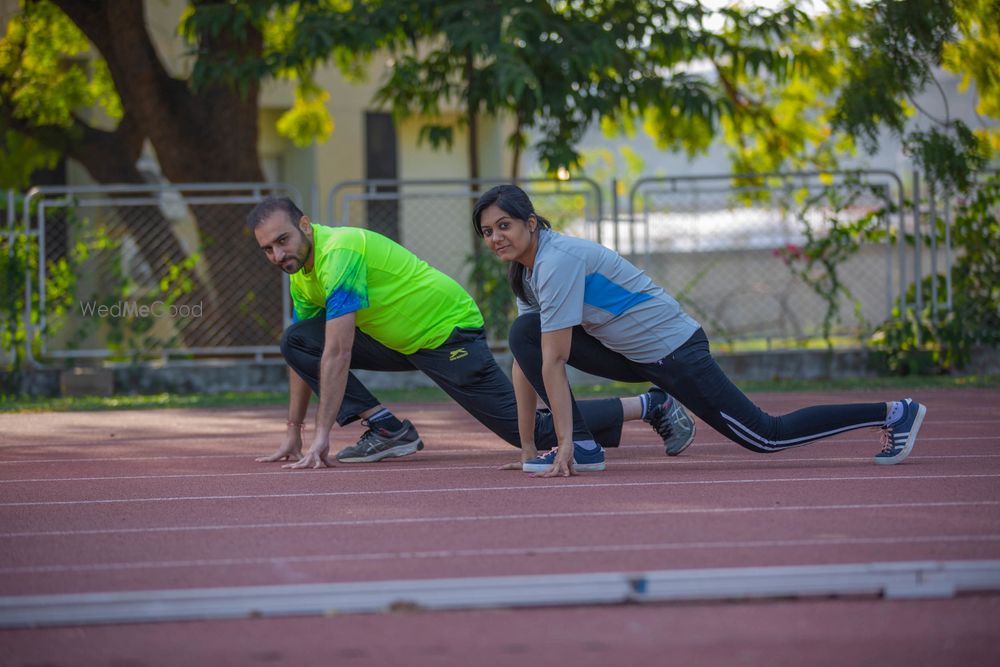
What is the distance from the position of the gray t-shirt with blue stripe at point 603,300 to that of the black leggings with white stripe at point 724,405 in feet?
0.25

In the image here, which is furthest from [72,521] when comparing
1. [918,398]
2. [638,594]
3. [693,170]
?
[693,170]

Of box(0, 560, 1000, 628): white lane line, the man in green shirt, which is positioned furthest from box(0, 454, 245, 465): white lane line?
box(0, 560, 1000, 628): white lane line

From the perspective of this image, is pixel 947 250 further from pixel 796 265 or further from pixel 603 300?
pixel 603 300

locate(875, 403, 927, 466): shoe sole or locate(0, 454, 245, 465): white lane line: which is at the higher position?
locate(875, 403, 927, 466): shoe sole

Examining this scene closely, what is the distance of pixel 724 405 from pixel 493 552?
1.92 meters

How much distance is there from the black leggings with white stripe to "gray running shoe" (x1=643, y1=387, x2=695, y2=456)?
494 millimetres

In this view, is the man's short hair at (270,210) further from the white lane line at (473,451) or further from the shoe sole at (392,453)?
the white lane line at (473,451)

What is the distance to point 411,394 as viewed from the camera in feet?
38.0

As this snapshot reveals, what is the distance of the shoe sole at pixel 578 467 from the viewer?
20.4 ft

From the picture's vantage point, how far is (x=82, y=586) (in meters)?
4.16

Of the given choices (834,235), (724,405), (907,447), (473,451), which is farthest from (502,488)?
(834,235)

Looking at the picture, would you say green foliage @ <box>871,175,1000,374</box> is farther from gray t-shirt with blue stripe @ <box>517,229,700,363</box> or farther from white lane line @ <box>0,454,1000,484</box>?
gray t-shirt with blue stripe @ <box>517,229,700,363</box>

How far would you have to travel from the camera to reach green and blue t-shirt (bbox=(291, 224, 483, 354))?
6.39 meters

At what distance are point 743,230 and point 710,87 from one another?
5.30 ft
